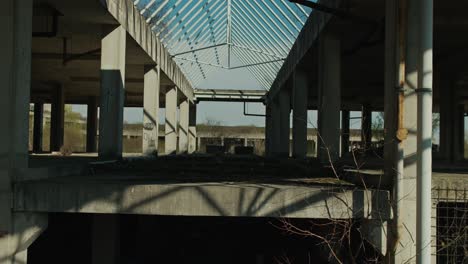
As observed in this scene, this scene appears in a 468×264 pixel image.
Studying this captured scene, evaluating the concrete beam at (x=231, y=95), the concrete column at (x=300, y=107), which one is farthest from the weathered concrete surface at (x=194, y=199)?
the concrete beam at (x=231, y=95)

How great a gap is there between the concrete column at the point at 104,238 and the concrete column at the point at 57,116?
24.4 meters

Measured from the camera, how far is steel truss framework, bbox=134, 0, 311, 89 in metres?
19.3

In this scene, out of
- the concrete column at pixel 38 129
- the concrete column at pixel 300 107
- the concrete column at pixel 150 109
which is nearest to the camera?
the concrete column at pixel 300 107

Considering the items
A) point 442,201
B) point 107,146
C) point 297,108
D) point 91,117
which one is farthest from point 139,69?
point 442,201

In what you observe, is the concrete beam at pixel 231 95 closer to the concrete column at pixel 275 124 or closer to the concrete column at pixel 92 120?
the concrete column at pixel 275 124

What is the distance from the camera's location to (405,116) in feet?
24.5

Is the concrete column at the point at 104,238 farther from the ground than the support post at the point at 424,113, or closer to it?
closer to it

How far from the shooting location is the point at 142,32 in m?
18.5

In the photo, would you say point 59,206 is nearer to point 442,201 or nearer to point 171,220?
point 442,201

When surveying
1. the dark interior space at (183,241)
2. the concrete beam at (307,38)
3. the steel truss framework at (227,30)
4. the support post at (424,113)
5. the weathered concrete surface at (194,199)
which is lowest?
the dark interior space at (183,241)

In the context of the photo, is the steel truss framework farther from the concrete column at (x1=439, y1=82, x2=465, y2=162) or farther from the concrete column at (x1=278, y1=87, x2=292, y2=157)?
the concrete column at (x1=439, y1=82, x2=465, y2=162)

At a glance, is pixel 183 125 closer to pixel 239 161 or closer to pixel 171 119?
pixel 171 119

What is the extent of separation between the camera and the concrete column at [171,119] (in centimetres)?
2961

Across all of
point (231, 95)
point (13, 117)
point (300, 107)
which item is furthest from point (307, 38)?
point (231, 95)
